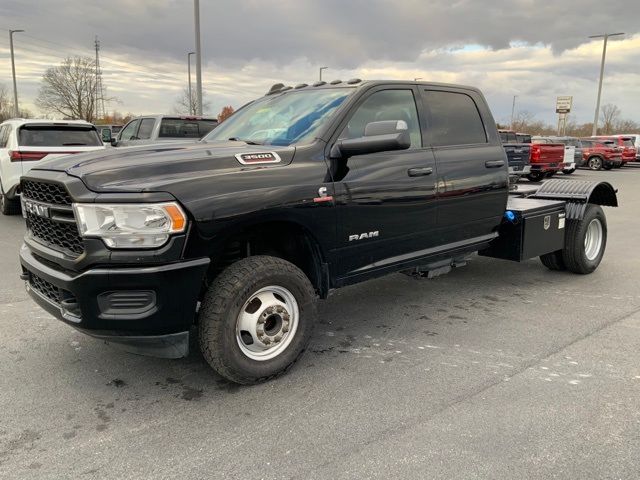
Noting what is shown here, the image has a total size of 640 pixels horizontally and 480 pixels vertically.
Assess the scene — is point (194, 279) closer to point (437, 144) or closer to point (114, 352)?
point (114, 352)

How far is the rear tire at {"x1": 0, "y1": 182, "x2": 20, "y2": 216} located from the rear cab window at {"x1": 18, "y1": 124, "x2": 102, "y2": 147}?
135 cm

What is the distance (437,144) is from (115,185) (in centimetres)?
270

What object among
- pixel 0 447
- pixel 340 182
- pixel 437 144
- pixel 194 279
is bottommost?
pixel 0 447

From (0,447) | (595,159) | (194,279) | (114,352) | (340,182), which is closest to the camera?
(0,447)

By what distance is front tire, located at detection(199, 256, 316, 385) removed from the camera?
125 inches

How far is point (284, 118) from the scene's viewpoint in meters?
4.21

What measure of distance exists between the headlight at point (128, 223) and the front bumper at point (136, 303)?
148mm

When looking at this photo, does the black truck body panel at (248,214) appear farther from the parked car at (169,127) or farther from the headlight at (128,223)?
the parked car at (169,127)

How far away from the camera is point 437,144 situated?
178 inches

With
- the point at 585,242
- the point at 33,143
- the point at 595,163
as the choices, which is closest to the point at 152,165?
the point at 585,242

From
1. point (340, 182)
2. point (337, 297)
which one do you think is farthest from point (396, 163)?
point (337, 297)

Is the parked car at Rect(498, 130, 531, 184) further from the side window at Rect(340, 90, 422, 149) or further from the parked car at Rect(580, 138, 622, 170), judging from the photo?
the side window at Rect(340, 90, 422, 149)

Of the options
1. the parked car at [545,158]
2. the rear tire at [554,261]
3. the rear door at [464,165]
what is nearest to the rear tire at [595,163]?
A: the parked car at [545,158]

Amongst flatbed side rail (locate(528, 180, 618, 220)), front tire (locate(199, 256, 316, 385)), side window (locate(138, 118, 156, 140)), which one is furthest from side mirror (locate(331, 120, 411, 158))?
side window (locate(138, 118, 156, 140))
